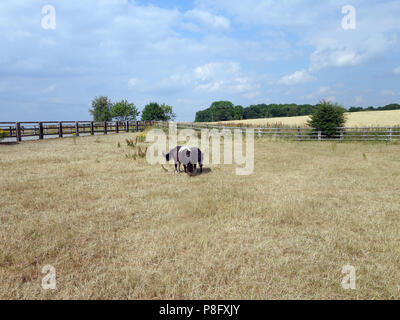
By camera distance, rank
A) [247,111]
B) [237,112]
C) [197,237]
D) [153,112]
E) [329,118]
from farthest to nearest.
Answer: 1. [247,111]
2. [237,112]
3. [153,112]
4. [329,118]
5. [197,237]

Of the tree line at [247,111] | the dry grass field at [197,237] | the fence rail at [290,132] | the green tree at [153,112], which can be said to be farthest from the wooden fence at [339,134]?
the tree line at [247,111]

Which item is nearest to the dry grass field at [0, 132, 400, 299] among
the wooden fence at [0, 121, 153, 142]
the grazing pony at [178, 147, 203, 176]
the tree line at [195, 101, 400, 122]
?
the grazing pony at [178, 147, 203, 176]

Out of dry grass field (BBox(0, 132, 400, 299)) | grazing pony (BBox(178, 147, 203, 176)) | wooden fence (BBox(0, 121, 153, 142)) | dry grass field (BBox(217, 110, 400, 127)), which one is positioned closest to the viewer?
dry grass field (BBox(0, 132, 400, 299))

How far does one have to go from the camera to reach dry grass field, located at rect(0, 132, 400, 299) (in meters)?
2.95

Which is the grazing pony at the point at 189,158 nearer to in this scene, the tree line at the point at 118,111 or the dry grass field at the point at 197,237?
the dry grass field at the point at 197,237

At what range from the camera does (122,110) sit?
75.8 meters

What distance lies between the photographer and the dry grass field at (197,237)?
295cm

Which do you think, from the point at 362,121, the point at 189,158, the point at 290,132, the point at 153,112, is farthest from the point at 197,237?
the point at 153,112

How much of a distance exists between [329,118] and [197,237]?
2167 cm

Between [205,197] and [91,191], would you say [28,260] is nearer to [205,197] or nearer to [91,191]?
[91,191]

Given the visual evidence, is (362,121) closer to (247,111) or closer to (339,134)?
(339,134)

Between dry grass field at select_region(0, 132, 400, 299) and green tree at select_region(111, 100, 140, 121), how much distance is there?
7202cm

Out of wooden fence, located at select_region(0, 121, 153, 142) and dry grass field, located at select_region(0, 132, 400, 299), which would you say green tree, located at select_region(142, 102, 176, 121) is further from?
dry grass field, located at select_region(0, 132, 400, 299)
